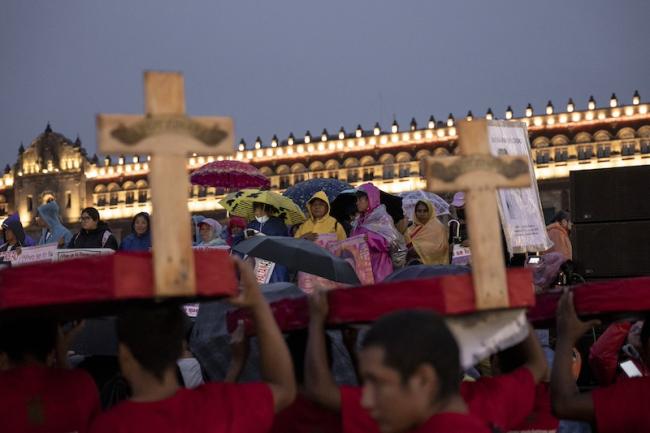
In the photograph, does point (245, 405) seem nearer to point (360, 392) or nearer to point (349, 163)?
point (360, 392)

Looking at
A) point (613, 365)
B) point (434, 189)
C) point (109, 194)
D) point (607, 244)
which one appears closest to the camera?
point (434, 189)

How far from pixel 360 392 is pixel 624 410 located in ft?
2.49

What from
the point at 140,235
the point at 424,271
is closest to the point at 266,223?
the point at 140,235

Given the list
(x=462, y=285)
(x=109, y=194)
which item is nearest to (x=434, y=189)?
(x=462, y=285)

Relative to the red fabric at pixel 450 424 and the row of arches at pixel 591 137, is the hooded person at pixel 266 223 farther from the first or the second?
the row of arches at pixel 591 137

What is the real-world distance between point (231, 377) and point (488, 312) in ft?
2.66

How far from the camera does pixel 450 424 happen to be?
2.18m

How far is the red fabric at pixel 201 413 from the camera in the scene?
240 centimetres

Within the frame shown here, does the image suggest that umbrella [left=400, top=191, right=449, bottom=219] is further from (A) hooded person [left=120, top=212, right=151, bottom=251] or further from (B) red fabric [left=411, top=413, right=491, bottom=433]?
(B) red fabric [left=411, top=413, right=491, bottom=433]

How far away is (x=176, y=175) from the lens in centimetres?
245

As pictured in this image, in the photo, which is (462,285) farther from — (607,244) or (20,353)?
(607,244)

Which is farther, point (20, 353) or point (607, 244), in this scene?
point (607, 244)

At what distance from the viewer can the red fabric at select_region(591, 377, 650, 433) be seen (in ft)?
9.53

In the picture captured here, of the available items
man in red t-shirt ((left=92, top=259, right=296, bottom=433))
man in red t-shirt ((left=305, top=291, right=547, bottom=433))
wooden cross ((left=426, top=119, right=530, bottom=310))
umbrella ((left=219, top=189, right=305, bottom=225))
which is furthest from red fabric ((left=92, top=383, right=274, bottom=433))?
umbrella ((left=219, top=189, right=305, bottom=225))
